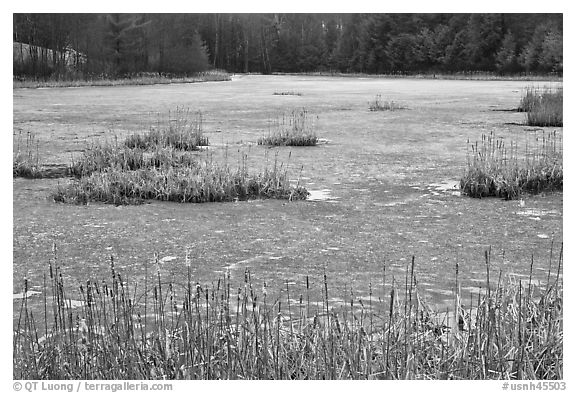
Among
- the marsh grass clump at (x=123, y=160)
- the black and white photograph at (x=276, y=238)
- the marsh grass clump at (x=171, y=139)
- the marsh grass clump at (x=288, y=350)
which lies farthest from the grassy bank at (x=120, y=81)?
the marsh grass clump at (x=288, y=350)

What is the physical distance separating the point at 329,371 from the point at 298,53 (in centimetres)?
1362

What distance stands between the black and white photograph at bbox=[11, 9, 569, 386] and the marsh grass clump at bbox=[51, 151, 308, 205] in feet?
0.07

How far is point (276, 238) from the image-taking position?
5539 mm

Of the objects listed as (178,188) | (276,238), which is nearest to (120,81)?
(178,188)

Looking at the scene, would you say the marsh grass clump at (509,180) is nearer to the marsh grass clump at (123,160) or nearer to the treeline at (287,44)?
the marsh grass clump at (123,160)

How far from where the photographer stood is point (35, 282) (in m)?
4.33

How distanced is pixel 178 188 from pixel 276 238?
1.82 m

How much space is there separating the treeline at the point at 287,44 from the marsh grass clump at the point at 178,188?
318cm

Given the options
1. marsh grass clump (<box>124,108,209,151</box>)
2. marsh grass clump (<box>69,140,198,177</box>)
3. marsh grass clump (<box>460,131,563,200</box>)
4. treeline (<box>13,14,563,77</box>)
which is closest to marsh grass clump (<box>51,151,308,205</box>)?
marsh grass clump (<box>69,140,198,177</box>)

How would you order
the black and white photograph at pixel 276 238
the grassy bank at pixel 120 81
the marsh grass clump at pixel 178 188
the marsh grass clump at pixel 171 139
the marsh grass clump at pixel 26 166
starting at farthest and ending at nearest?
the grassy bank at pixel 120 81, the marsh grass clump at pixel 171 139, the marsh grass clump at pixel 26 166, the marsh grass clump at pixel 178 188, the black and white photograph at pixel 276 238

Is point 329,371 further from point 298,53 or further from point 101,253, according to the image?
point 298,53

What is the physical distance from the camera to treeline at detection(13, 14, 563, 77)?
41.0 ft

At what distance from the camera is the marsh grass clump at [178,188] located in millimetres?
7027
